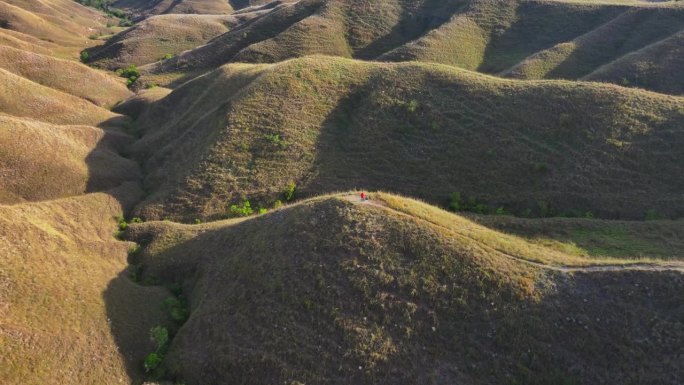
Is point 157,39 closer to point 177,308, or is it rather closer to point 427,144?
point 427,144

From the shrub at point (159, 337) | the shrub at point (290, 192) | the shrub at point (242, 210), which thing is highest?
the shrub at point (290, 192)

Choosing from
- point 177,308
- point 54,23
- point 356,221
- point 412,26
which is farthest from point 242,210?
point 54,23

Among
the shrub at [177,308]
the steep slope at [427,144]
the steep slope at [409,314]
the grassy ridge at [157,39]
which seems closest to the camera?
the steep slope at [409,314]

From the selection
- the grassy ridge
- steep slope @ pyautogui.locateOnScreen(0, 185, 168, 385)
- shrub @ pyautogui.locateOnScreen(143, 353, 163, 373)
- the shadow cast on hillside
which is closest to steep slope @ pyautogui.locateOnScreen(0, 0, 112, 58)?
the grassy ridge

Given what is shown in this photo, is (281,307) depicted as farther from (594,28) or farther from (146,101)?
(594,28)

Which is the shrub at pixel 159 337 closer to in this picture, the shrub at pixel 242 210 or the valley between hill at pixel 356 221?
the valley between hill at pixel 356 221

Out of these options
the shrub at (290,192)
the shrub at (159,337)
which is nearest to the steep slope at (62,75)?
the shrub at (290,192)

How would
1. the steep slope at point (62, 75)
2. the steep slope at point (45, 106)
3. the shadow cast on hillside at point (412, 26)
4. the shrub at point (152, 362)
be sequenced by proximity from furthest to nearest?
1. the shadow cast on hillside at point (412, 26)
2. the steep slope at point (62, 75)
3. the steep slope at point (45, 106)
4. the shrub at point (152, 362)

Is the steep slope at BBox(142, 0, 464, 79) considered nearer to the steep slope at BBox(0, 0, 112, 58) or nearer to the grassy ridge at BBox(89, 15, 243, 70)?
the grassy ridge at BBox(89, 15, 243, 70)
